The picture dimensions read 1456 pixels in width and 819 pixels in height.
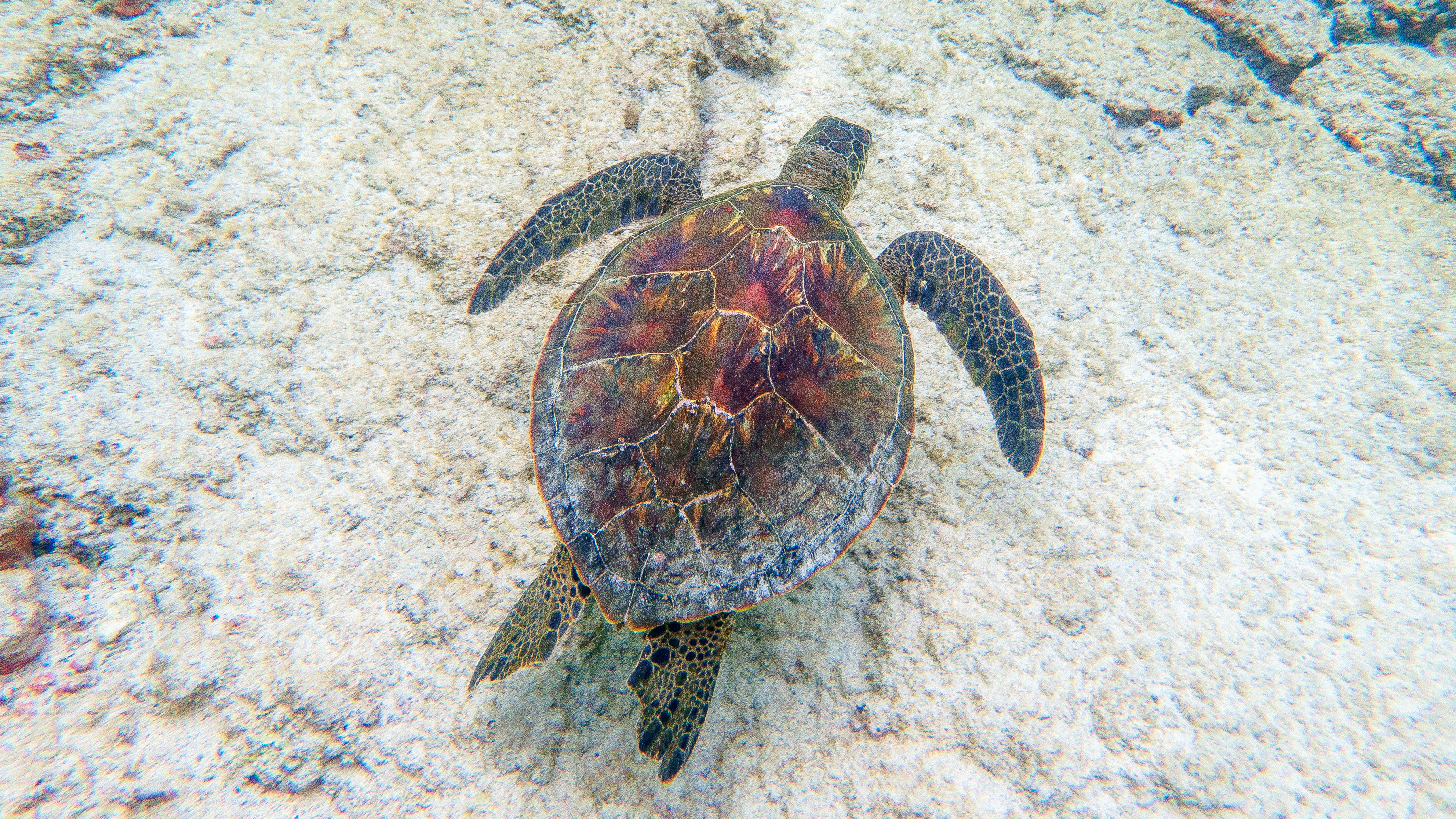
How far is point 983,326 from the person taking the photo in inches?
77.3

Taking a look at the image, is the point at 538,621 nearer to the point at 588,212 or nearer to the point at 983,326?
the point at 588,212

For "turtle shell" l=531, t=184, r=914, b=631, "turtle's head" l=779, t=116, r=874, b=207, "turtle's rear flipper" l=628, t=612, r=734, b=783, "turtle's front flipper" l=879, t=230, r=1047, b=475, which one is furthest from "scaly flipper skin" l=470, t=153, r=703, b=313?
"turtle's rear flipper" l=628, t=612, r=734, b=783

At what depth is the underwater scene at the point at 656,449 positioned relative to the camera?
142 centimetres

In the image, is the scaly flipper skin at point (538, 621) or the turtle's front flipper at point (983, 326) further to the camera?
the turtle's front flipper at point (983, 326)

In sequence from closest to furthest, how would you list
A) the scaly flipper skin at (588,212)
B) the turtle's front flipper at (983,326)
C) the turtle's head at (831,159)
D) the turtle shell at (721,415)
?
the turtle shell at (721,415) < the turtle's front flipper at (983,326) < the scaly flipper skin at (588,212) < the turtle's head at (831,159)

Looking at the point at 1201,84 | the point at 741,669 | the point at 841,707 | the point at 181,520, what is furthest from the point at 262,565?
the point at 1201,84

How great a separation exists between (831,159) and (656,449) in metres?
1.65

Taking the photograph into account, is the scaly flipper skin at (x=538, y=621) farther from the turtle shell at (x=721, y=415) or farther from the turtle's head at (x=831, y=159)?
the turtle's head at (x=831, y=159)

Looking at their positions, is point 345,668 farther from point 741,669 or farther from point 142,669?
point 741,669

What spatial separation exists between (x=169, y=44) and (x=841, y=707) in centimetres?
402

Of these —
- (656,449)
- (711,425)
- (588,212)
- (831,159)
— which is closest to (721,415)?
(711,425)

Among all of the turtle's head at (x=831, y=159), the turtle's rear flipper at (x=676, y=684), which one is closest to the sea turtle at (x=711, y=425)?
the turtle's rear flipper at (x=676, y=684)

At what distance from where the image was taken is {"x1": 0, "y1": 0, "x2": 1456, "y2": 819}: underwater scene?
1.42m

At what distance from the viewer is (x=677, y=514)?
1.37 metres
